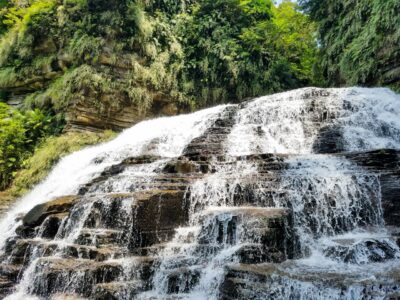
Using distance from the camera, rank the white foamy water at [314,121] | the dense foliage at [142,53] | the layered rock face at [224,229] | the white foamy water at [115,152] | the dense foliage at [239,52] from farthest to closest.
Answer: the dense foliage at [239,52] → the dense foliage at [142,53] → the white foamy water at [115,152] → the white foamy water at [314,121] → the layered rock face at [224,229]

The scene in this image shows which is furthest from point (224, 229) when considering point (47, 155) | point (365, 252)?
point (47, 155)

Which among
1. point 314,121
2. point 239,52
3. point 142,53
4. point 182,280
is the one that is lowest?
point 182,280

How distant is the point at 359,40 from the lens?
41.3ft

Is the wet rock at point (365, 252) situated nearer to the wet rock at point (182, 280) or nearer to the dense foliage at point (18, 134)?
the wet rock at point (182, 280)

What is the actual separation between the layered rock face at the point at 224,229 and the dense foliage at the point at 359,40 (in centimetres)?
335

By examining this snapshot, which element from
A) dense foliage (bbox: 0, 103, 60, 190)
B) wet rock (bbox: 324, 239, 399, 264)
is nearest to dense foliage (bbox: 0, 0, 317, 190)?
dense foliage (bbox: 0, 103, 60, 190)

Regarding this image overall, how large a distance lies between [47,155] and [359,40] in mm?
10951

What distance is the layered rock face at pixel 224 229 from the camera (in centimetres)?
461

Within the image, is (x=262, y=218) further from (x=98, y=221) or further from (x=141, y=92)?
(x=141, y=92)

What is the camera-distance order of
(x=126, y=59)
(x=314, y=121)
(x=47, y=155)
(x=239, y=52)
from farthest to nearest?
(x=239, y=52) < (x=126, y=59) < (x=47, y=155) < (x=314, y=121)

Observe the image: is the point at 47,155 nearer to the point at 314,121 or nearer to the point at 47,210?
the point at 47,210

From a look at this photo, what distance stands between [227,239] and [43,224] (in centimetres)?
357

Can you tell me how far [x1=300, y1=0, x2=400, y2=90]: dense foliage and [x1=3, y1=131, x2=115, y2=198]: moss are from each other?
28.8 ft

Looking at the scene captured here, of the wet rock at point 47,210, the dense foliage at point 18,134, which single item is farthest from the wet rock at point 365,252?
the dense foliage at point 18,134
